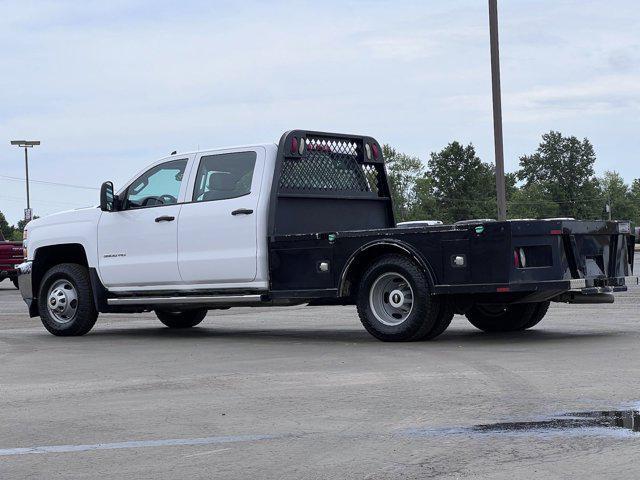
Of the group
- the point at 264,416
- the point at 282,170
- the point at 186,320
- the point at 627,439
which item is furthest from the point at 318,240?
the point at 627,439

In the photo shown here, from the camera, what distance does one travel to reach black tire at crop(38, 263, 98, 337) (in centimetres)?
1423

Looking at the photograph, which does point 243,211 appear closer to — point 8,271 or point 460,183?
point 8,271

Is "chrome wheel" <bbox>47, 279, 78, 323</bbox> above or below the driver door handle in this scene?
below

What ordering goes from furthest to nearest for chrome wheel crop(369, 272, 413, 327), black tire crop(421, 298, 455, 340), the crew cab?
chrome wheel crop(369, 272, 413, 327) → black tire crop(421, 298, 455, 340) → the crew cab

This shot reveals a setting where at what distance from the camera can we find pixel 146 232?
540 inches

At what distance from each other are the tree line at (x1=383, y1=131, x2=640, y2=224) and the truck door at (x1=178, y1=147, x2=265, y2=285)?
113124mm

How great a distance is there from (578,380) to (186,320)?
802cm

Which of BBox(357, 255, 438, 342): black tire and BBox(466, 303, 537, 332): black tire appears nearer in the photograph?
BBox(357, 255, 438, 342): black tire

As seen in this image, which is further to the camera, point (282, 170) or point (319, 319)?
point (319, 319)

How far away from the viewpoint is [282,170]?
512 inches

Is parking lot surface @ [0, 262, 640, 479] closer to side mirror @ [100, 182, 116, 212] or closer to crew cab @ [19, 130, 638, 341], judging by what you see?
crew cab @ [19, 130, 638, 341]

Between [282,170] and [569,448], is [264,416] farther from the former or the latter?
[282,170]

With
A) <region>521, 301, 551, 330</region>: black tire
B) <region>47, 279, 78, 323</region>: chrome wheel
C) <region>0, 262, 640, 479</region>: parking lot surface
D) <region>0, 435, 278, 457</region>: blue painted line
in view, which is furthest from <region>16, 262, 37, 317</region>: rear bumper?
<region>0, 435, 278, 457</region>: blue painted line

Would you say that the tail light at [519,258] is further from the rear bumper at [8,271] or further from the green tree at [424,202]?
the green tree at [424,202]
